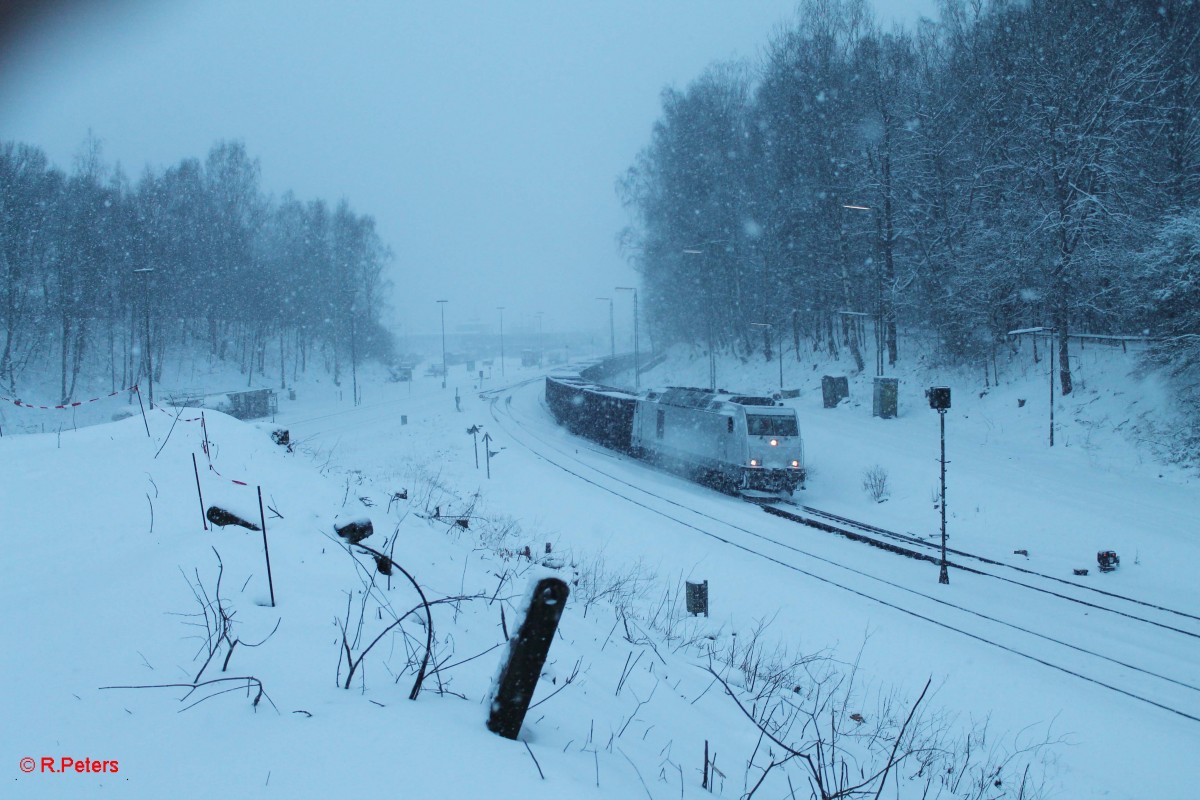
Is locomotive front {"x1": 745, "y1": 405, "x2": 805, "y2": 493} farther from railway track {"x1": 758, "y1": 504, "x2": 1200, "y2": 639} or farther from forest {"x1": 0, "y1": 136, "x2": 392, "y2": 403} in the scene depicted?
forest {"x1": 0, "y1": 136, "x2": 392, "y2": 403}

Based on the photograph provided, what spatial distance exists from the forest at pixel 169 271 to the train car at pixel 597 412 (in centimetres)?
1697

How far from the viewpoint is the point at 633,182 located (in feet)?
141

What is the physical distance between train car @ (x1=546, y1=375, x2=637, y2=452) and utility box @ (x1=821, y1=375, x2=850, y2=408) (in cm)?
806

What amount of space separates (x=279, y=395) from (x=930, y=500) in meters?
42.9

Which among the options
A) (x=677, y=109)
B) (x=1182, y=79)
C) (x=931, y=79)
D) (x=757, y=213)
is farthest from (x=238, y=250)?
(x=1182, y=79)

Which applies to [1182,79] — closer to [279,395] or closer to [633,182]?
[633,182]

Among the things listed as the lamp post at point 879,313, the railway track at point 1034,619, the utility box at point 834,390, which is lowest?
the railway track at point 1034,619

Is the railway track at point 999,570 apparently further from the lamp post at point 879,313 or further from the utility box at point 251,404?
the utility box at point 251,404

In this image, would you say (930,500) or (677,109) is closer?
(930,500)

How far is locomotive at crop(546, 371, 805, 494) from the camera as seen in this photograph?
59.2ft

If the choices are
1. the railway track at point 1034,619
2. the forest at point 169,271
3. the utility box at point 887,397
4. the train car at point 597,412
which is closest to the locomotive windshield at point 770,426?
the railway track at point 1034,619

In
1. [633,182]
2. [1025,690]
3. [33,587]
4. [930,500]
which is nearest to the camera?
[33,587]

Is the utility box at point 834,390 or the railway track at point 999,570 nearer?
the railway track at point 999,570

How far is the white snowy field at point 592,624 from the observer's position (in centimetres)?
265
